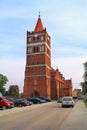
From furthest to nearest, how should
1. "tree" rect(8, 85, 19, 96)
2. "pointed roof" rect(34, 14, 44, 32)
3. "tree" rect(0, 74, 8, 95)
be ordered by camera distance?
"tree" rect(8, 85, 19, 96)
"pointed roof" rect(34, 14, 44, 32)
"tree" rect(0, 74, 8, 95)

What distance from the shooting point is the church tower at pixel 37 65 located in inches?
3883

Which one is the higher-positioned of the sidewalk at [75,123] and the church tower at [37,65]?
the church tower at [37,65]

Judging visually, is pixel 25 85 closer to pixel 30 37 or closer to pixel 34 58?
pixel 34 58

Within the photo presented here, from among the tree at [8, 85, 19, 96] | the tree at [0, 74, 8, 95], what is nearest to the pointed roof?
the tree at [0, 74, 8, 95]

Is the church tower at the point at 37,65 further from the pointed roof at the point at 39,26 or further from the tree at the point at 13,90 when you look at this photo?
the tree at the point at 13,90

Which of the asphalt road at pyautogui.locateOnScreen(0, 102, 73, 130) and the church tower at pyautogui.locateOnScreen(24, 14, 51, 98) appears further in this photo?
the church tower at pyautogui.locateOnScreen(24, 14, 51, 98)

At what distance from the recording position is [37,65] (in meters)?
99.8

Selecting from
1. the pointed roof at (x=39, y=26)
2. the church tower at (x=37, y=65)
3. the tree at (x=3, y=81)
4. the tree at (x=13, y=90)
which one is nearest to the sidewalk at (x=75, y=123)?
the church tower at (x=37, y=65)

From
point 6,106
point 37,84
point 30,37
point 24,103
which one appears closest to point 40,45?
point 30,37

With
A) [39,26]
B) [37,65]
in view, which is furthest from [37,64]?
[39,26]

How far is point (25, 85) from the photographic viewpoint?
99.1 m

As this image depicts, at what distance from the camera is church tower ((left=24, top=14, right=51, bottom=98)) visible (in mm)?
98625

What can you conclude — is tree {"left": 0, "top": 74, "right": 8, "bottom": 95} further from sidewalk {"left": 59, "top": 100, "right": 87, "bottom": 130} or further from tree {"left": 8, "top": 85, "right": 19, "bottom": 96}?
sidewalk {"left": 59, "top": 100, "right": 87, "bottom": 130}

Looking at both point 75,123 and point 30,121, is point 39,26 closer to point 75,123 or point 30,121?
point 30,121
